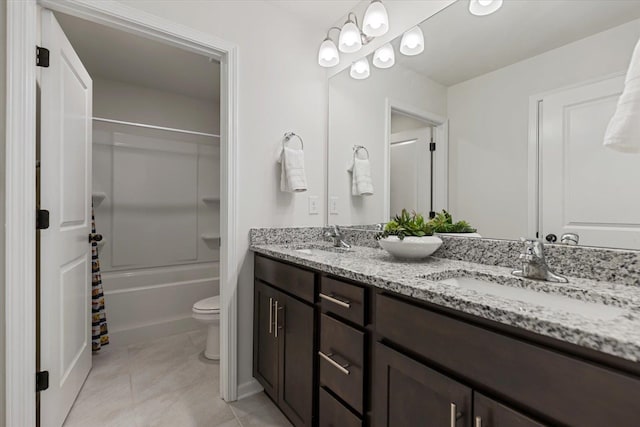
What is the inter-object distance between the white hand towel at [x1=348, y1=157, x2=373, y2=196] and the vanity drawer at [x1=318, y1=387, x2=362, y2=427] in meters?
1.19

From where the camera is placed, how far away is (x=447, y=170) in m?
1.48

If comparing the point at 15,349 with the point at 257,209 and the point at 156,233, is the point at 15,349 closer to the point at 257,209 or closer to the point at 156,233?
the point at 257,209

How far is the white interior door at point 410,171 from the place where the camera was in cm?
159

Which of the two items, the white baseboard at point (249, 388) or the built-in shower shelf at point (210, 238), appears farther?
the built-in shower shelf at point (210, 238)

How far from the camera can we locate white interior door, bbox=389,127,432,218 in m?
1.59

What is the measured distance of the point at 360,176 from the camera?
2.02 metres

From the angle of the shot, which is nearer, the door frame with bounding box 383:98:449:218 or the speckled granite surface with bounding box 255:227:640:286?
the speckled granite surface with bounding box 255:227:640:286

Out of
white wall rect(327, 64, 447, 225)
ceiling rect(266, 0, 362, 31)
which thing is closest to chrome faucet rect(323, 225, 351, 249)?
white wall rect(327, 64, 447, 225)

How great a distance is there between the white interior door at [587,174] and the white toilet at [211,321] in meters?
2.07

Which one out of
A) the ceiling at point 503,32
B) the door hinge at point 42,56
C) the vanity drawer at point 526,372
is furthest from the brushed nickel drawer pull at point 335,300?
the door hinge at point 42,56

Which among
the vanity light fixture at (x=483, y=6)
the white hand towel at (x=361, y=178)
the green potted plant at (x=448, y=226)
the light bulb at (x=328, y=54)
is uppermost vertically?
the light bulb at (x=328, y=54)

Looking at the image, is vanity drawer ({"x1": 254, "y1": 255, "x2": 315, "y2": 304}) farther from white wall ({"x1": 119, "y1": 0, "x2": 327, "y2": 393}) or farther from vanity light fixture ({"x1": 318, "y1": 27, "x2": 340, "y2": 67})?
vanity light fixture ({"x1": 318, "y1": 27, "x2": 340, "y2": 67})

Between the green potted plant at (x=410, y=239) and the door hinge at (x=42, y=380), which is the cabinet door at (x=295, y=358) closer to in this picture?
the green potted plant at (x=410, y=239)

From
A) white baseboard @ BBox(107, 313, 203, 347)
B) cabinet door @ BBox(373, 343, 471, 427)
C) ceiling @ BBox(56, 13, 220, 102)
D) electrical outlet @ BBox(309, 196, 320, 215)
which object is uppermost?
ceiling @ BBox(56, 13, 220, 102)
